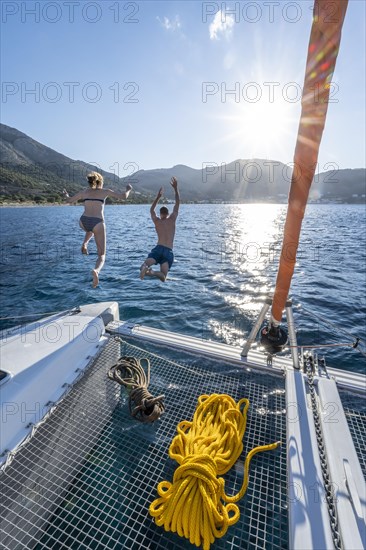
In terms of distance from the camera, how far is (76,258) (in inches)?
879

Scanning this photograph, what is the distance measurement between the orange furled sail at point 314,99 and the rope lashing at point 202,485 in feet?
10.2

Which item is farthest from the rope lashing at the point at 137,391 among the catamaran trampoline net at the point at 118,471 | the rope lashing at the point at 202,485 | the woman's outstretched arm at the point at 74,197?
the woman's outstretched arm at the point at 74,197

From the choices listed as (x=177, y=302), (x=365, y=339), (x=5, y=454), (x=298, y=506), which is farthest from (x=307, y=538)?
(x=177, y=302)

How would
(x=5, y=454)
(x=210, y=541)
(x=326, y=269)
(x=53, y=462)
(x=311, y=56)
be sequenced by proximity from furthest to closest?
(x=326, y=269)
(x=53, y=462)
(x=5, y=454)
(x=210, y=541)
(x=311, y=56)

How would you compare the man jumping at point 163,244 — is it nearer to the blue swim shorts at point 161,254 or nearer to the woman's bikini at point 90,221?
the blue swim shorts at point 161,254

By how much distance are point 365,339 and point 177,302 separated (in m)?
7.72

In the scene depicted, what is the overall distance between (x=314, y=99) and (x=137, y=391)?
5126mm

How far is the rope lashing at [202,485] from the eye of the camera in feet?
10.8

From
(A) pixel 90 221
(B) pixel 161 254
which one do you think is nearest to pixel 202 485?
(B) pixel 161 254

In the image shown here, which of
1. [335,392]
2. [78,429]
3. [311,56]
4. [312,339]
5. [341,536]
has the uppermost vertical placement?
[311,56]

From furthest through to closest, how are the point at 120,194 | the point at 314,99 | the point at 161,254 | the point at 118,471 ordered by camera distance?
the point at 161,254
the point at 120,194
the point at 118,471
the point at 314,99

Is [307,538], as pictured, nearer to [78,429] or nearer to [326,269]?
[78,429]

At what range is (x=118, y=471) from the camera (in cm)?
412

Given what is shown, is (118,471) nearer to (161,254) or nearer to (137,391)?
(137,391)
